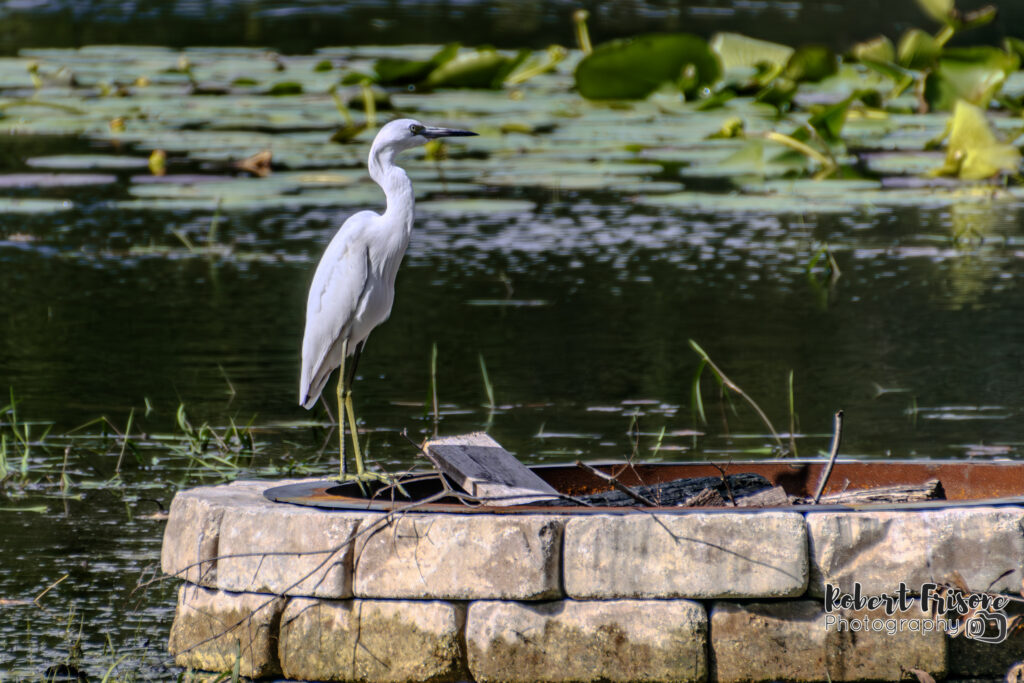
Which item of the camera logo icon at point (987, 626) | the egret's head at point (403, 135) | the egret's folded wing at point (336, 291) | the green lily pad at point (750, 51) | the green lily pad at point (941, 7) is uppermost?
the green lily pad at point (941, 7)

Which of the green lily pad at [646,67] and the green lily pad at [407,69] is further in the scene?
the green lily pad at [407,69]

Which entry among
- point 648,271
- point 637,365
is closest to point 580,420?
point 637,365

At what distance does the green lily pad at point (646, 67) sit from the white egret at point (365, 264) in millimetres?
9166

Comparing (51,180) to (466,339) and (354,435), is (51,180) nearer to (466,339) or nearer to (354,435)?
(466,339)

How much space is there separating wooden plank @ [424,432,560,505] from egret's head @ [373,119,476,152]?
32.1 inches

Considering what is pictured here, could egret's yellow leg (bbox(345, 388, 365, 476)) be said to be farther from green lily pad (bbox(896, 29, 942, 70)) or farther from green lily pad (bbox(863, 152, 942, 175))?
green lily pad (bbox(896, 29, 942, 70))

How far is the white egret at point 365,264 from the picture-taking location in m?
4.53

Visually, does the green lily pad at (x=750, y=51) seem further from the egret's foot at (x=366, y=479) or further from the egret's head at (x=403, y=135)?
the egret's foot at (x=366, y=479)

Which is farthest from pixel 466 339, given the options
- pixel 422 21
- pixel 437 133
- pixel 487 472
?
pixel 422 21

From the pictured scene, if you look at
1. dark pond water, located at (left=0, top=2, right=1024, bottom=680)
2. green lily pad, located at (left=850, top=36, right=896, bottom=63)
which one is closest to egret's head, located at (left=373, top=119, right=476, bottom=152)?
dark pond water, located at (left=0, top=2, right=1024, bottom=680)

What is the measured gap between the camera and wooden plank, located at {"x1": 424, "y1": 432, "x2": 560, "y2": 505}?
4.04 meters

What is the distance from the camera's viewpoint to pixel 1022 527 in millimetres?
3596

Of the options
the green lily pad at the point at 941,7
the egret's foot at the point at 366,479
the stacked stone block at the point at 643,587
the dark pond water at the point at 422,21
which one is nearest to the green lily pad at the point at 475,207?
the green lily pad at the point at 941,7

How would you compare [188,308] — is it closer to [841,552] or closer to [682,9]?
[841,552]
